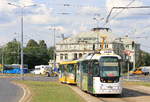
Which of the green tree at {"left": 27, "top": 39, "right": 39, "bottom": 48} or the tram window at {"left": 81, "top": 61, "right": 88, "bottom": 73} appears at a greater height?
the green tree at {"left": 27, "top": 39, "right": 39, "bottom": 48}

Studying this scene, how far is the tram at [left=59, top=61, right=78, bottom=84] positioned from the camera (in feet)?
131

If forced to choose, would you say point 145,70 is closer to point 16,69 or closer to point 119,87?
point 16,69

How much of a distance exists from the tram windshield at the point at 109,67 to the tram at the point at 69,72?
1241 centimetres

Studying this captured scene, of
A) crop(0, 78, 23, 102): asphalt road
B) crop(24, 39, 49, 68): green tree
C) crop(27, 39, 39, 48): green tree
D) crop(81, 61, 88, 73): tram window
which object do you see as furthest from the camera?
crop(27, 39, 39, 48): green tree

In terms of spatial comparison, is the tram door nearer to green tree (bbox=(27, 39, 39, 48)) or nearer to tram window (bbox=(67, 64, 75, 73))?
tram window (bbox=(67, 64, 75, 73))

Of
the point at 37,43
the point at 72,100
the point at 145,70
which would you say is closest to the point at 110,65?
the point at 72,100

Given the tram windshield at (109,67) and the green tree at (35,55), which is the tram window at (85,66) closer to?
the tram windshield at (109,67)

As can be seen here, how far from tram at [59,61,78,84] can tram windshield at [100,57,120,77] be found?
12.4 metres

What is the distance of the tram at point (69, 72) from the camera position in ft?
131

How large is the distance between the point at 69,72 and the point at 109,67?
58.1 ft

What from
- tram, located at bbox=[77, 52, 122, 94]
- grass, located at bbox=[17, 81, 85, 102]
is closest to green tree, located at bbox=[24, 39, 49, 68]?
grass, located at bbox=[17, 81, 85, 102]

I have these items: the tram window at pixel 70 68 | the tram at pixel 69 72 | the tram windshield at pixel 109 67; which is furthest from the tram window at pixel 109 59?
the tram window at pixel 70 68

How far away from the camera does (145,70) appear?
3971 inches

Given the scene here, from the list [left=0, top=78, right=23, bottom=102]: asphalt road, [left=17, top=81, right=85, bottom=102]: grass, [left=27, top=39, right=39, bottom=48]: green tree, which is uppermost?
[left=27, top=39, right=39, bottom=48]: green tree
